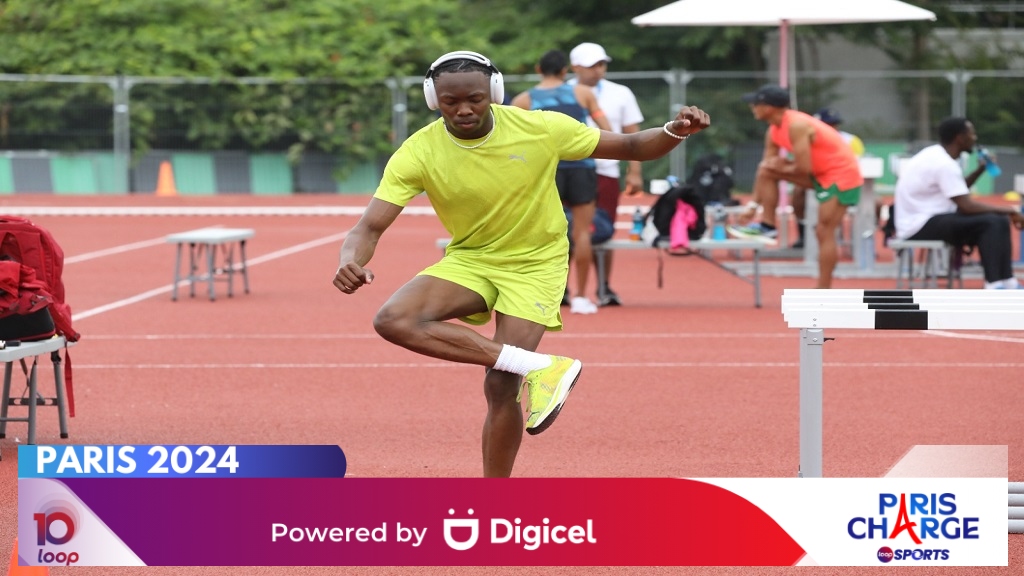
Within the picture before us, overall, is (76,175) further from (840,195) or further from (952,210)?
(952,210)

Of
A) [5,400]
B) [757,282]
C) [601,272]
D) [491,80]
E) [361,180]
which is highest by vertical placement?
[491,80]

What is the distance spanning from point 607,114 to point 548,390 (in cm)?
834

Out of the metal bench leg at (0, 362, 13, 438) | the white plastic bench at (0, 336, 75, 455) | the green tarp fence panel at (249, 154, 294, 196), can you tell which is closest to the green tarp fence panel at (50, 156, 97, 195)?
the green tarp fence panel at (249, 154, 294, 196)

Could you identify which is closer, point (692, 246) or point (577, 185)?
point (577, 185)

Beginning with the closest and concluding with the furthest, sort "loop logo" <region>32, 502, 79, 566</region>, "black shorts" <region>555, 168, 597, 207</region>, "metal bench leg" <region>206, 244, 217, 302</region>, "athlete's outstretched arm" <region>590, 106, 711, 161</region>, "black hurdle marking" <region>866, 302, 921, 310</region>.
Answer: "loop logo" <region>32, 502, 79, 566</region> → "black hurdle marking" <region>866, 302, 921, 310</region> → "athlete's outstretched arm" <region>590, 106, 711, 161</region> → "black shorts" <region>555, 168, 597, 207</region> → "metal bench leg" <region>206, 244, 217, 302</region>

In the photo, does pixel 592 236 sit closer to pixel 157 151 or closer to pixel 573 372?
pixel 573 372

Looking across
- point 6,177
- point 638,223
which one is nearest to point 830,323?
point 638,223

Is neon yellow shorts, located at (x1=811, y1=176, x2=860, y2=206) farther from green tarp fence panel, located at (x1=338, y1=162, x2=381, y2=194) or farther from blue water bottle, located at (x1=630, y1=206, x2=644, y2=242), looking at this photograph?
green tarp fence panel, located at (x1=338, y1=162, x2=381, y2=194)

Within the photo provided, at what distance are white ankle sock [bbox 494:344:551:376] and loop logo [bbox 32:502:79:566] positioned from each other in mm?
2047

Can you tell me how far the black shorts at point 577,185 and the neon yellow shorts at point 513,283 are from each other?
655cm

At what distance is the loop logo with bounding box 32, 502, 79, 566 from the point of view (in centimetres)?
436

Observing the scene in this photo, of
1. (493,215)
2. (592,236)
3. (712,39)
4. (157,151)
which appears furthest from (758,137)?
(493,215)

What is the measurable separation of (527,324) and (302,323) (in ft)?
23.6

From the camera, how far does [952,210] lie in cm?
1431
